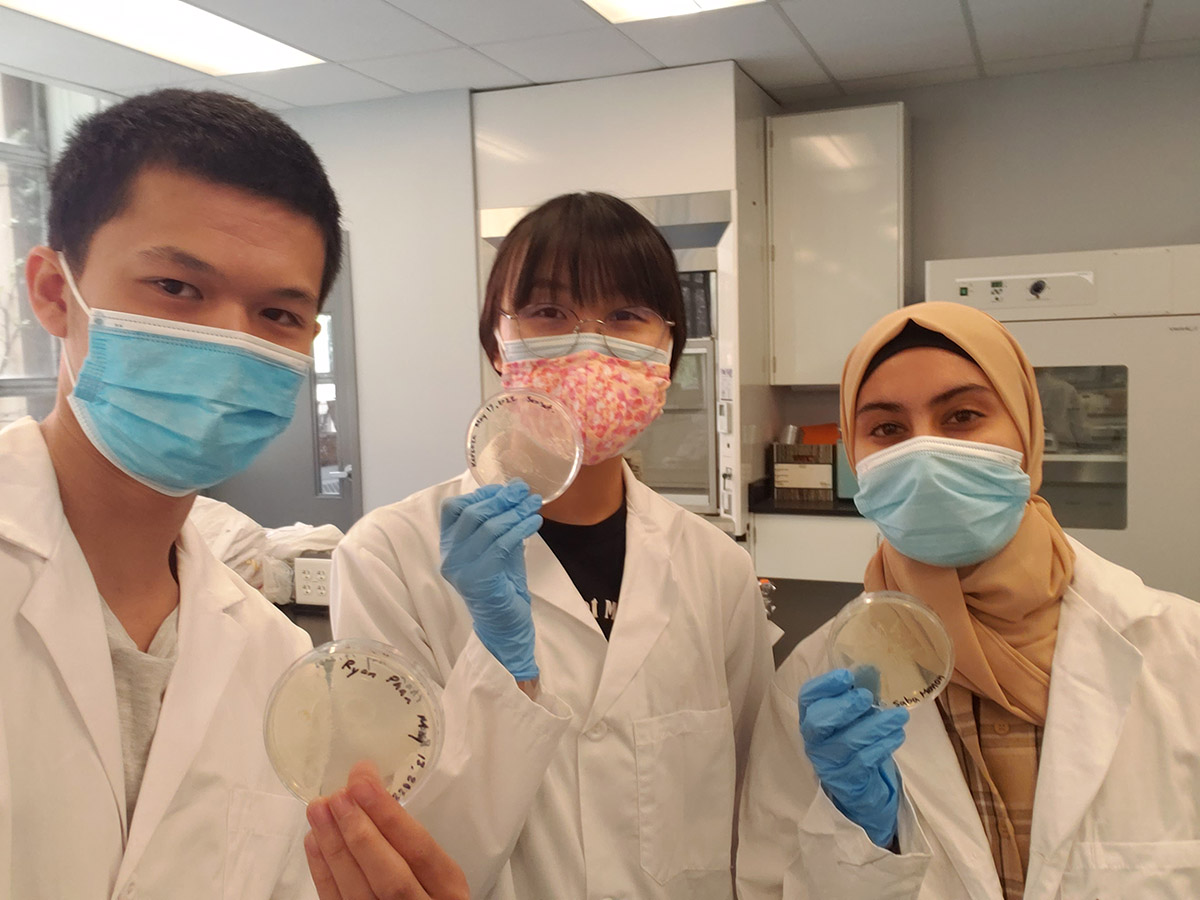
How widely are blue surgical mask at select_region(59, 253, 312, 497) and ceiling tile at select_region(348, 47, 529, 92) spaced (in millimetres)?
2841

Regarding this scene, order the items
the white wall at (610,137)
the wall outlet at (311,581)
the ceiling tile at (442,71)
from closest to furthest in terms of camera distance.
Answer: the wall outlet at (311,581), the ceiling tile at (442,71), the white wall at (610,137)

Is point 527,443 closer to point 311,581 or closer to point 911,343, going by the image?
point 911,343

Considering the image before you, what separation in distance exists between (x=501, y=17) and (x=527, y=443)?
2.42 m

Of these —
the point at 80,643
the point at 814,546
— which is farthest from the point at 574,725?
the point at 814,546

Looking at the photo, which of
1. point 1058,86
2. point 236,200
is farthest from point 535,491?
point 1058,86

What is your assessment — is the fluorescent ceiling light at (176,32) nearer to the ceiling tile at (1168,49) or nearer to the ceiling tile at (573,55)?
the ceiling tile at (573,55)

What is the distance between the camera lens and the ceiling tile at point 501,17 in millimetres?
3006

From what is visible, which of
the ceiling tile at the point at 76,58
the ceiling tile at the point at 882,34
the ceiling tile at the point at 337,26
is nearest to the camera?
the ceiling tile at the point at 337,26

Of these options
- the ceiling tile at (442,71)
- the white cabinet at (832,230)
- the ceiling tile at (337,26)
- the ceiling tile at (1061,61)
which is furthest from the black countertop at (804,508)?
the ceiling tile at (337,26)

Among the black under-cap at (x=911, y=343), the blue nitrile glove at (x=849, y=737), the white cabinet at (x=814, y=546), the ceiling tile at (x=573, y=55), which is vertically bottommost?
the white cabinet at (x=814, y=546)

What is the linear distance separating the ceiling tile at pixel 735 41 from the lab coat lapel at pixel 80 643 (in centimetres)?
290

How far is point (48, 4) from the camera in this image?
120 inches

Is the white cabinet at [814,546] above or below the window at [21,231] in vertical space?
below

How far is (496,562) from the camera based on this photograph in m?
1.04
